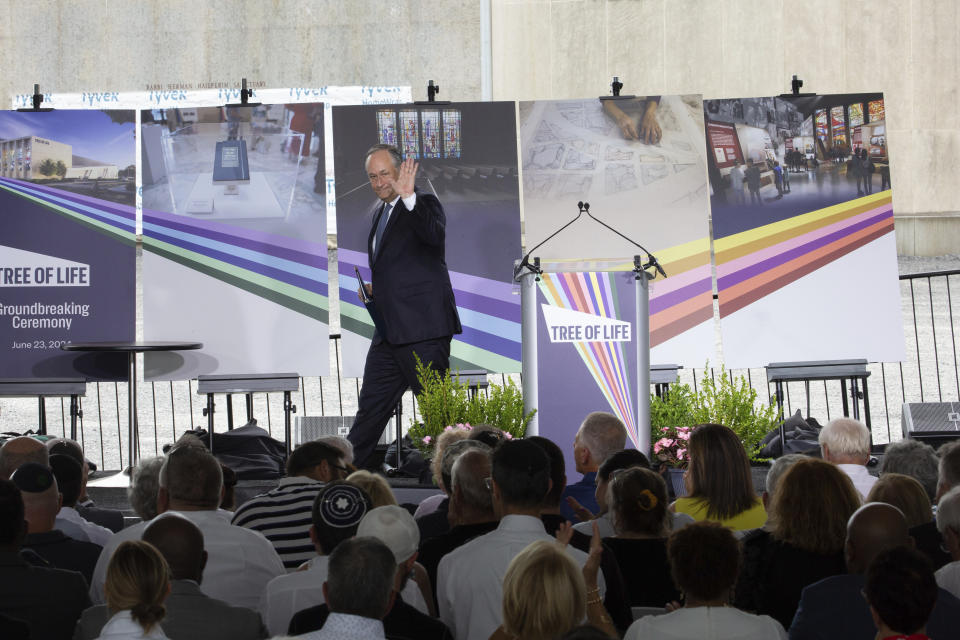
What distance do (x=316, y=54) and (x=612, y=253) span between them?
7.56 m

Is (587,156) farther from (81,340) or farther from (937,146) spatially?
(937,146)

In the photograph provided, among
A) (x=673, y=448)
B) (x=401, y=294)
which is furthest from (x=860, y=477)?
(x=401, y=294)

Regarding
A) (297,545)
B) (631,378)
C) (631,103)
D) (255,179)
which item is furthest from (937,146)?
(297,545)

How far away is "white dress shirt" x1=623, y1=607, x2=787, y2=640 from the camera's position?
2684 mm

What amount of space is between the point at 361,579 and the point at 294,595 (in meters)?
0.62

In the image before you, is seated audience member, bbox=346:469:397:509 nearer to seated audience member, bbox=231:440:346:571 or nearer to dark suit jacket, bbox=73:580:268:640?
seated audience member, bbox=231:440:346:571

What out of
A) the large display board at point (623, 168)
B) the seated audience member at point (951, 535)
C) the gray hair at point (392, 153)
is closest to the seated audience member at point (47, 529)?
the seated audience member at point (951, 535)

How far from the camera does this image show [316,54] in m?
14.9

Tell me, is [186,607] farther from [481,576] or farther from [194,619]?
[481,576]

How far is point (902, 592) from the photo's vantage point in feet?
8.16

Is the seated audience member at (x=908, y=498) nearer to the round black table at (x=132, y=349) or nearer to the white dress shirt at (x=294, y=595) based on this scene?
the white dress shirt at (x=294, y=595)

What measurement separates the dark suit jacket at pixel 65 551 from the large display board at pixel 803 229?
5.17 meters

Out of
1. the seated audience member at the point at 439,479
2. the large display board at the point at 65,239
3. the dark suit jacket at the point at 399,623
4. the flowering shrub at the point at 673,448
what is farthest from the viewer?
the large display board at the point at 65,239

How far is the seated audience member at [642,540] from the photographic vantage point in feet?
11.2
